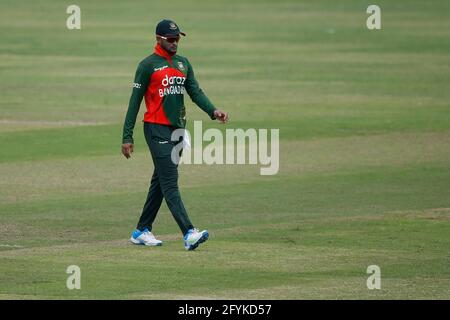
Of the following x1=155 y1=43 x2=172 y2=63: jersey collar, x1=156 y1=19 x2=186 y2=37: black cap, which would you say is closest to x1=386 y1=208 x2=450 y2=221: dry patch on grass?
x1=155 y1=43 x2=172 y2=63: jersey collar

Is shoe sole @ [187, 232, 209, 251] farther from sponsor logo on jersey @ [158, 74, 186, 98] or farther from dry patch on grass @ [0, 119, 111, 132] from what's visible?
dry patch on grass @ [0, 119, 111, 132]

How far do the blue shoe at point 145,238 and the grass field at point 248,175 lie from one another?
136 mm

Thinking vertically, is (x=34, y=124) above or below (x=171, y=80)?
above

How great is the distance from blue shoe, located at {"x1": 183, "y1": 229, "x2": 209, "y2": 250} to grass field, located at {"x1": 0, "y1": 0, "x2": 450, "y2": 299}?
0.39 ft

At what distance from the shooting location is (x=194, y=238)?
44.7ft

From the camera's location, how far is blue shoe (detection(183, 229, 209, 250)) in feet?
44.7

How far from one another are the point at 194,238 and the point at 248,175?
6156mm

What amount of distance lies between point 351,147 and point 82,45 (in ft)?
62.5

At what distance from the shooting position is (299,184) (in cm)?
1886

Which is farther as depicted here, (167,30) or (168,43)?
(168,43)

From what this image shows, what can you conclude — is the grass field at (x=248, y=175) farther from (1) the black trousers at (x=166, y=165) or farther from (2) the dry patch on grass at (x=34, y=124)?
(1) the black trousers at (x=166, y=165)

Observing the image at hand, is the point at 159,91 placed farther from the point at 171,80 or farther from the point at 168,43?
the point at 168,43

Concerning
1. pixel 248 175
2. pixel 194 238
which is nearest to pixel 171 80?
pixel 194 238

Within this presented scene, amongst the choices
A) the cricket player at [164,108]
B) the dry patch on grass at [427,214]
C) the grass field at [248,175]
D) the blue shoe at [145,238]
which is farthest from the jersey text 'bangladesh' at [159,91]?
the dry patch on grass at [427,214]
